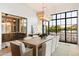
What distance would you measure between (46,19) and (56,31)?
745 mm

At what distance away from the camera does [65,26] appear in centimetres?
391

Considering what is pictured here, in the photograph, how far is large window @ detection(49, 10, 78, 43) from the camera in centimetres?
377

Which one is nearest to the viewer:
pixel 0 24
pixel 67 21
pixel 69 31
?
pixel 0 24

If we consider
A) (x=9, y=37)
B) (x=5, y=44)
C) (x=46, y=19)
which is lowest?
(x=5, y=44)

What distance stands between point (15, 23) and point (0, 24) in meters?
0.73

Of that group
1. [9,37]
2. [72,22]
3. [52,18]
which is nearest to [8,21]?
[9,37]

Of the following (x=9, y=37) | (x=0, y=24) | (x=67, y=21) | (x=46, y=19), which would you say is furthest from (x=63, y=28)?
(x=0, y=24)

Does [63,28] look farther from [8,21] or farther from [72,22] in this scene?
[8,21]

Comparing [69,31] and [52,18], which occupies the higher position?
[52,18]

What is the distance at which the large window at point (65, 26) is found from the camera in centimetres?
377

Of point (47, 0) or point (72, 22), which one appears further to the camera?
point (72, 22)

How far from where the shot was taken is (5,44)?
12.7 ft

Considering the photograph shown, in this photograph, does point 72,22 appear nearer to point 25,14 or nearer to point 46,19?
point 46,19

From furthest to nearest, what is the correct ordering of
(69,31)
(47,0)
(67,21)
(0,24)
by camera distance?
(67,21) → (69,31) → (0,24) → (47,0)
